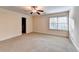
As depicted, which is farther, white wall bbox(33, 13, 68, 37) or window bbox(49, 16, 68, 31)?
white wall bbox(33, 13, 68, 37)

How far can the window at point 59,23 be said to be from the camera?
7.28 metres

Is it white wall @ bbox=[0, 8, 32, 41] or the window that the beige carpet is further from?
the window

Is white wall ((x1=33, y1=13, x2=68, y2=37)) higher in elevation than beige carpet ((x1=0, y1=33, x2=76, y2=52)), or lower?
higher

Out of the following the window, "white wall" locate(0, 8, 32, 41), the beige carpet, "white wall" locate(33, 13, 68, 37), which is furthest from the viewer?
"white wall" locate(33, 13, 68, 37)

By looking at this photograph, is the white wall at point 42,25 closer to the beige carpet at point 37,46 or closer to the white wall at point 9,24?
the white wall at point 9,24

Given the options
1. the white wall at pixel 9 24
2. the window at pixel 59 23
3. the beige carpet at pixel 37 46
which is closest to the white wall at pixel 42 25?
the window at pixel 59 23

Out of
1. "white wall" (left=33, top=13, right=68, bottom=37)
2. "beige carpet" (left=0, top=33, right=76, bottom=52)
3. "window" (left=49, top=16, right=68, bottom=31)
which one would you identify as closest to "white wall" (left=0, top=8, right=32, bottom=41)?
"beige carpet" (left=0, top=33, right=76, bottom=52)

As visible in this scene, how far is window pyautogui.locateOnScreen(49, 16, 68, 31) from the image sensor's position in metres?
7.28

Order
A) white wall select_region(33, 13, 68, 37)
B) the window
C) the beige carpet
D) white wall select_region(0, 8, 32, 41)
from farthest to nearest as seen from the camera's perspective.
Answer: white wall select_region(33, 13, 68, 37) → the window → white wall select_region(0, 8, 32, 41) → the beige carpet

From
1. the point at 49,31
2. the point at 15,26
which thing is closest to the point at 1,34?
the point at 15,26
